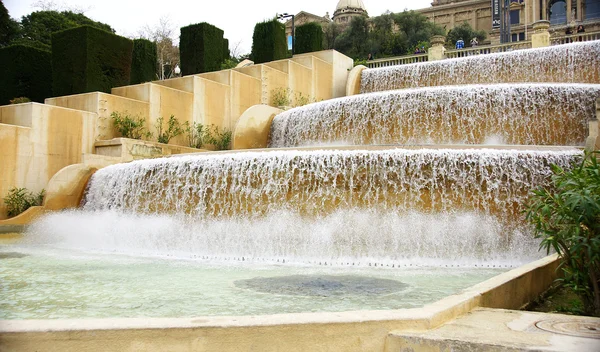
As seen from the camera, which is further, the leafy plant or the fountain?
the leafy plant

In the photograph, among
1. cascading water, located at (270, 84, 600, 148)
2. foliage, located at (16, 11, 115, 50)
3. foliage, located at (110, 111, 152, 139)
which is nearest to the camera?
cascading water, located at (270, 84, 600, 148)

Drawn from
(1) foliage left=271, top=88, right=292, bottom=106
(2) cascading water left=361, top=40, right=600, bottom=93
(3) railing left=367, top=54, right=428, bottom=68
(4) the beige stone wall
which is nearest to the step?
(4) the beige stone wall

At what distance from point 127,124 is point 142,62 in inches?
271

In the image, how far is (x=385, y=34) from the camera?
158 feet

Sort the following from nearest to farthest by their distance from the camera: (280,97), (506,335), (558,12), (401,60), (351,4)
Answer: (506,335), (280,97), (401,60), (558,12), (351,4)

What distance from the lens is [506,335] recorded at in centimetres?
259

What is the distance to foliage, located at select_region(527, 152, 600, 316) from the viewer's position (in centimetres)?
336

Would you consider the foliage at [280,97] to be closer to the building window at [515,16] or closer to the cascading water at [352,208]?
the cascading water at [352,208]

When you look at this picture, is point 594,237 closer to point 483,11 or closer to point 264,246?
point 264,246

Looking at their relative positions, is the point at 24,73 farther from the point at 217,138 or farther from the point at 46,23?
the point at 46,23

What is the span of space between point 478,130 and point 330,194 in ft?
18.3

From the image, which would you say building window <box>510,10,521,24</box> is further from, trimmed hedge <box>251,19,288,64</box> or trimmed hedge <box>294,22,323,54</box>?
trimmed hedge <box>251,19,288,64</box>

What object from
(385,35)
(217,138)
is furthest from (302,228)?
(385,35)

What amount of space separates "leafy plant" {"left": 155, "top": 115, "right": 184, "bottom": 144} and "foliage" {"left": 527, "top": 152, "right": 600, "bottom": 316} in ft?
38.1
